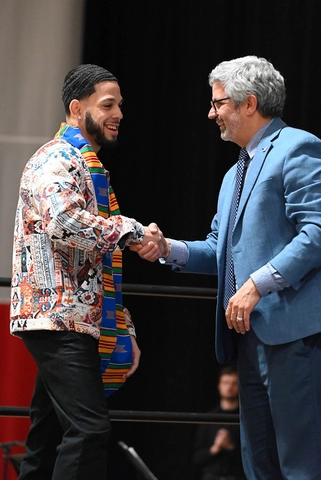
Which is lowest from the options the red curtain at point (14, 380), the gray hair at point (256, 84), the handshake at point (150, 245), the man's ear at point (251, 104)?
the red curtain at point (14, 380)

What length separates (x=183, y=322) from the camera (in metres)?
4.19

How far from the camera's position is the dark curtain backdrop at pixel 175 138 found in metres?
4.01

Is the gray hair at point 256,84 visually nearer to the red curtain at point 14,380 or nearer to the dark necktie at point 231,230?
the dark necktie at point 231,230

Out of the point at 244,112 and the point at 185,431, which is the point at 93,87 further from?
the point at 185,431

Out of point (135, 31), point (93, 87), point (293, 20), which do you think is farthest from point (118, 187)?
point (93, 87)

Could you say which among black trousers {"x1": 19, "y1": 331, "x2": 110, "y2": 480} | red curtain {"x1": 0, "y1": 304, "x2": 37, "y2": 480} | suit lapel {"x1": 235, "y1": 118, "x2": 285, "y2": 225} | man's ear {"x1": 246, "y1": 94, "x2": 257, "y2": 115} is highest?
man's ear {"x1": 246, "y1": 94, "x2": 257, "y2": 115}

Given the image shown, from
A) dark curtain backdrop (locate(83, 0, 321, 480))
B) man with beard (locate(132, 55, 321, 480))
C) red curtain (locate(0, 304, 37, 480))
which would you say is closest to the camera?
man with beard (locate(132, 55, 321, 480))

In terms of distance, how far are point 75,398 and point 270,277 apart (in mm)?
580

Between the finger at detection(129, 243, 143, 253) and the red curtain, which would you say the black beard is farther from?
the red curtain

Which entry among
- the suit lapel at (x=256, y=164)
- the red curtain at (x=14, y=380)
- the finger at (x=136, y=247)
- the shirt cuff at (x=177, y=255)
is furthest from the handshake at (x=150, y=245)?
the red curtain at (x=14, y=380)

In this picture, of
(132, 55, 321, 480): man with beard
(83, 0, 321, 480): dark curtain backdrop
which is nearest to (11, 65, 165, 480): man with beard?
(132, 55, 321, 480): man with beard

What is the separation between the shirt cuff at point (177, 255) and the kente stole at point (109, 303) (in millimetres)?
230

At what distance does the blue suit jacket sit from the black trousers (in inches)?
18.0

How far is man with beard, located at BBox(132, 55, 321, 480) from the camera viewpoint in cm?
235
